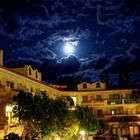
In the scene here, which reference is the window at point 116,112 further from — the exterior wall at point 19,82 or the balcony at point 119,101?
the exterior wall at point 19,82

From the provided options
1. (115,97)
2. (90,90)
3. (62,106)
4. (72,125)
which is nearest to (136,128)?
(115,97)

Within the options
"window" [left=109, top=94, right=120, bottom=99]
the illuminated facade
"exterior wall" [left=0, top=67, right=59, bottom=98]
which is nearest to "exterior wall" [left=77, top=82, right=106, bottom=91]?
the illuminated facade


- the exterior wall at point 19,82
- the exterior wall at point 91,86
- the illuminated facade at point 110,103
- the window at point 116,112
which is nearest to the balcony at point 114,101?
the illuminated facade at point 110,103

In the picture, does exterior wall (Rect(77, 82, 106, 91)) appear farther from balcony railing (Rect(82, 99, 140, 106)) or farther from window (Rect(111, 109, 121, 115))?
window (Rect(111, 109, 121, 115))

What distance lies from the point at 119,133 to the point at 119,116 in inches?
118

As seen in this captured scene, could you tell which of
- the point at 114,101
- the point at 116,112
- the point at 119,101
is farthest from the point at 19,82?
the point at 116,112

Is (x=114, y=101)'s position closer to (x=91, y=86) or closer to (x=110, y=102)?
(x=110, y=102)

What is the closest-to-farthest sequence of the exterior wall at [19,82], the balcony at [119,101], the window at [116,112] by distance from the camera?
1. the exterior wall at [19,82]
2. the balcony at [119,101]
3. the window at [116,112]

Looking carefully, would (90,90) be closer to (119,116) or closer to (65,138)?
(119,116)

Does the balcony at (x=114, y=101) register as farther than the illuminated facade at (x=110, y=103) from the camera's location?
Yes

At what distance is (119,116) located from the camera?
62094 millimetres

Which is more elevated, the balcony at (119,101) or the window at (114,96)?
the window at (114,96)

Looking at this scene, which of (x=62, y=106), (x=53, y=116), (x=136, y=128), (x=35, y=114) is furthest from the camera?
(x=136, y=128)

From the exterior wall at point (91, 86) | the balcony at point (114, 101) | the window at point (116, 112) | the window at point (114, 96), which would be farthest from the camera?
the exterior wall at point (91, 86)
